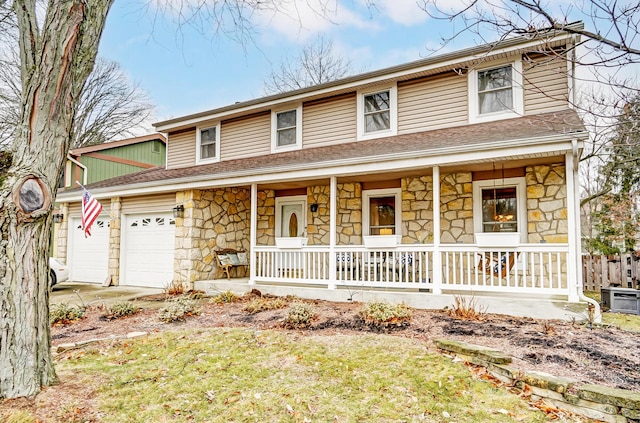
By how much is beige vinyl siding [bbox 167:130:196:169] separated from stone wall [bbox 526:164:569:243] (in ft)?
29.8

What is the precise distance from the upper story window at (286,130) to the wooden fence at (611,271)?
319 inches

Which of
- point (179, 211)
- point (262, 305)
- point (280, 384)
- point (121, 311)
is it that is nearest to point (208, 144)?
point (179, 211)

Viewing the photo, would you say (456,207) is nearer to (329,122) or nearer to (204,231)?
(329,122)

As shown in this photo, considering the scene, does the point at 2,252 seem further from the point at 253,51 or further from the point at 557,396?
the point at 557,396

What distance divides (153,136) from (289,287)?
1234cm

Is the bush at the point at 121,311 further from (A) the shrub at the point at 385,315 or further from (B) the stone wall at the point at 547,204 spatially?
(B) the stone wall at the point at 547,204

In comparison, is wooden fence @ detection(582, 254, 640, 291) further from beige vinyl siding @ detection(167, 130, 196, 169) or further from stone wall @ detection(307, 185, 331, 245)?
beige vinyl siding @ detection(167, 130, 196, 169)

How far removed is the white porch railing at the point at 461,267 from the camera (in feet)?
20.1

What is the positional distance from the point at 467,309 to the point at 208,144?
28.5ft

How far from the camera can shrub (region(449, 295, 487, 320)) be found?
563 cm

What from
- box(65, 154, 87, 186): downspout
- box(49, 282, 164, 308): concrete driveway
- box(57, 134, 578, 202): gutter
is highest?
box(65, 154, 87, 186): downspout

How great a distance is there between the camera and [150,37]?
15.8 feet

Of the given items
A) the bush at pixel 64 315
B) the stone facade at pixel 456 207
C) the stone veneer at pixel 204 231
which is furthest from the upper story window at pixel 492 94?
the bush at pixel 64 315

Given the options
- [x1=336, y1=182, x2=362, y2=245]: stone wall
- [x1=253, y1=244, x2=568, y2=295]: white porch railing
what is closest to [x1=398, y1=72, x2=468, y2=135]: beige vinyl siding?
[x1=336, y1=182, x2=362, y2=245]: stone wall
